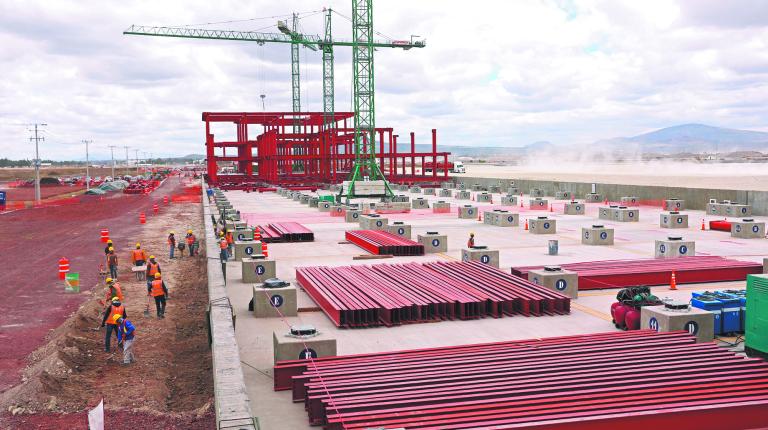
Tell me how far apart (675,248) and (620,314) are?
37.0ft

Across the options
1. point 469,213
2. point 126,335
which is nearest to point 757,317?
point 126,335

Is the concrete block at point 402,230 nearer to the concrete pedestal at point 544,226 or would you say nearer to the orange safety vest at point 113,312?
the concrete pedestal at point 544,226

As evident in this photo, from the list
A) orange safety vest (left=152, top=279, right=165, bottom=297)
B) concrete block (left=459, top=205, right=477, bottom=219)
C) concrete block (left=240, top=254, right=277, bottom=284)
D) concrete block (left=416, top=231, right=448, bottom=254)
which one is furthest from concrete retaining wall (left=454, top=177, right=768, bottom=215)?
orange safety vest (left=152, top=279, right=165, bottom=297)

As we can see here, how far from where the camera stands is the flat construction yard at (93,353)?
1290 cm

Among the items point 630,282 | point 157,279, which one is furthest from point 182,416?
point 630,282

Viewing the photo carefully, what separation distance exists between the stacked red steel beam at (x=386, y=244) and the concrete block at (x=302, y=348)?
49.4 ft

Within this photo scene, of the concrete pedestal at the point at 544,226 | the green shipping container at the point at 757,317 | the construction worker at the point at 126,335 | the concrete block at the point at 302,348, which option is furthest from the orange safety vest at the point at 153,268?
the concrete pedestal at the point at 544,226

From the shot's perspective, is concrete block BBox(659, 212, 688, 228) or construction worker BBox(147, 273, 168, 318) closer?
construction worker BBox(147, 273, 168, 318)

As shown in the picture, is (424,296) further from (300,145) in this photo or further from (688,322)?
(300,145)

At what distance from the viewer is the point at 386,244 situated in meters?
28.4

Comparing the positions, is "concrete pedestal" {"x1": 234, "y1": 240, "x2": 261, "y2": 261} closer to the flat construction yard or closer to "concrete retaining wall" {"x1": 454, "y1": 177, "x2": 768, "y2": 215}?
the flat construction yard

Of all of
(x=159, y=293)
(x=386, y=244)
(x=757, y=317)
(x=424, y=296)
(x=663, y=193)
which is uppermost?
(x=663, y=193)

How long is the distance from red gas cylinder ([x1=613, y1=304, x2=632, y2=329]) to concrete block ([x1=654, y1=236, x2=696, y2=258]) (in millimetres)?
11007

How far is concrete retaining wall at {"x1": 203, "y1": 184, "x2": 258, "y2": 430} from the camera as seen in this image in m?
9.41
